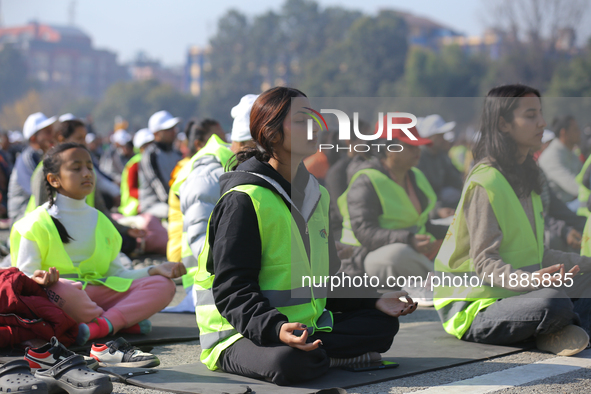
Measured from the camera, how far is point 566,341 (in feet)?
12.0

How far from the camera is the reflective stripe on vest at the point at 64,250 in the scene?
4.07 meters

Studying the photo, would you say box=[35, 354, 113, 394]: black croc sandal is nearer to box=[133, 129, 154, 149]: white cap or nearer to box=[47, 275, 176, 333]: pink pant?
box=[47, 275, 176, 333]: pink pant

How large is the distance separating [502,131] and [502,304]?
0.85 m

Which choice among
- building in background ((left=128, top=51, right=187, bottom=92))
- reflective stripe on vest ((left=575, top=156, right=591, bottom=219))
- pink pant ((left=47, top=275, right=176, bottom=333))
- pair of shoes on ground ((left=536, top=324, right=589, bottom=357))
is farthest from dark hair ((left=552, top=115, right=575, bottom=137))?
building in background ((left=128, top=51, right=187, bottom=92))

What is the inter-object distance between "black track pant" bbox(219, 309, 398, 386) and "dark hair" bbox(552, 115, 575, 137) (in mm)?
5645

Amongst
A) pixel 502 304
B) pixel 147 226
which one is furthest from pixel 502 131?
pixel 147 226

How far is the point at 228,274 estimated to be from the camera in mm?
2969

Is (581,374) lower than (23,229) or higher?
lower

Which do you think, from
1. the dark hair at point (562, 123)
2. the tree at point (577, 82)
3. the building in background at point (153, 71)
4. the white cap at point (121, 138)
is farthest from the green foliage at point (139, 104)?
the dark hair at point (562, 123)

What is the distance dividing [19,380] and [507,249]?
228 cm

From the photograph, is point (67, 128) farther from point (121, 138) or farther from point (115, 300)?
point (121, 138)

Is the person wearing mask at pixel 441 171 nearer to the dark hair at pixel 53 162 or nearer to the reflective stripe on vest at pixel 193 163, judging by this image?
the reflective stripe on vest at pixel 193 163

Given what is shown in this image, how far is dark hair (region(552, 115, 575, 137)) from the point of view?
833 centimetres

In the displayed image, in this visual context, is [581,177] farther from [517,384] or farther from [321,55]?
[321,55]
